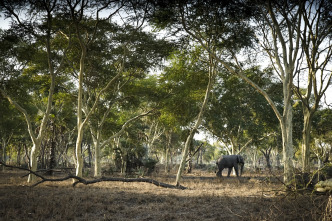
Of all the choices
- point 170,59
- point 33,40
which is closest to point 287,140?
point 170,59

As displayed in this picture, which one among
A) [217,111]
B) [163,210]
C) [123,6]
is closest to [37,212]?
[163,210]

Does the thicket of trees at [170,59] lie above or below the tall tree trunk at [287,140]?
above

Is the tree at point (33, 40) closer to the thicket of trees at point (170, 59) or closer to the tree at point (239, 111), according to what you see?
the thicket of trees at point (170, 59)

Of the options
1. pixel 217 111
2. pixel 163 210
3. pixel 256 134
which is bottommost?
pixel 163 210

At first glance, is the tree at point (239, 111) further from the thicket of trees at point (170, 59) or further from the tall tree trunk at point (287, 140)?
the tall tree trunk at point (287, 140)

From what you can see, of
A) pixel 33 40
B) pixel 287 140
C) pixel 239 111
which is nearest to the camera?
pixel 287 140

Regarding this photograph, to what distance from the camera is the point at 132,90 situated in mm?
18328

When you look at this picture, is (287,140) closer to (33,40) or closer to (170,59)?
(170,59)

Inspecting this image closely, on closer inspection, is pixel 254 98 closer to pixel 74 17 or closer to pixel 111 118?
pixel 111 118

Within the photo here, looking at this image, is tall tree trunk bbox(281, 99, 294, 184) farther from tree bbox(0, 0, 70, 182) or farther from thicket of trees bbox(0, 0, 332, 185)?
tree bbox(0, 0, 70, 182)

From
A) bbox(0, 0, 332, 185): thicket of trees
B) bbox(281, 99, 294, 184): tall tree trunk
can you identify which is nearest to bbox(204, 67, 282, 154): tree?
bbox(0, 0, 332, 185): thicket of trees

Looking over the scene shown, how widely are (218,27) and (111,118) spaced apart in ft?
48.9

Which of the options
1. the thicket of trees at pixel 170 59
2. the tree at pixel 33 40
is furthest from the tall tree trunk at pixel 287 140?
the tree at pixel 33 40

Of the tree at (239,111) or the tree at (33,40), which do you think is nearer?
the tree at (33,40)
